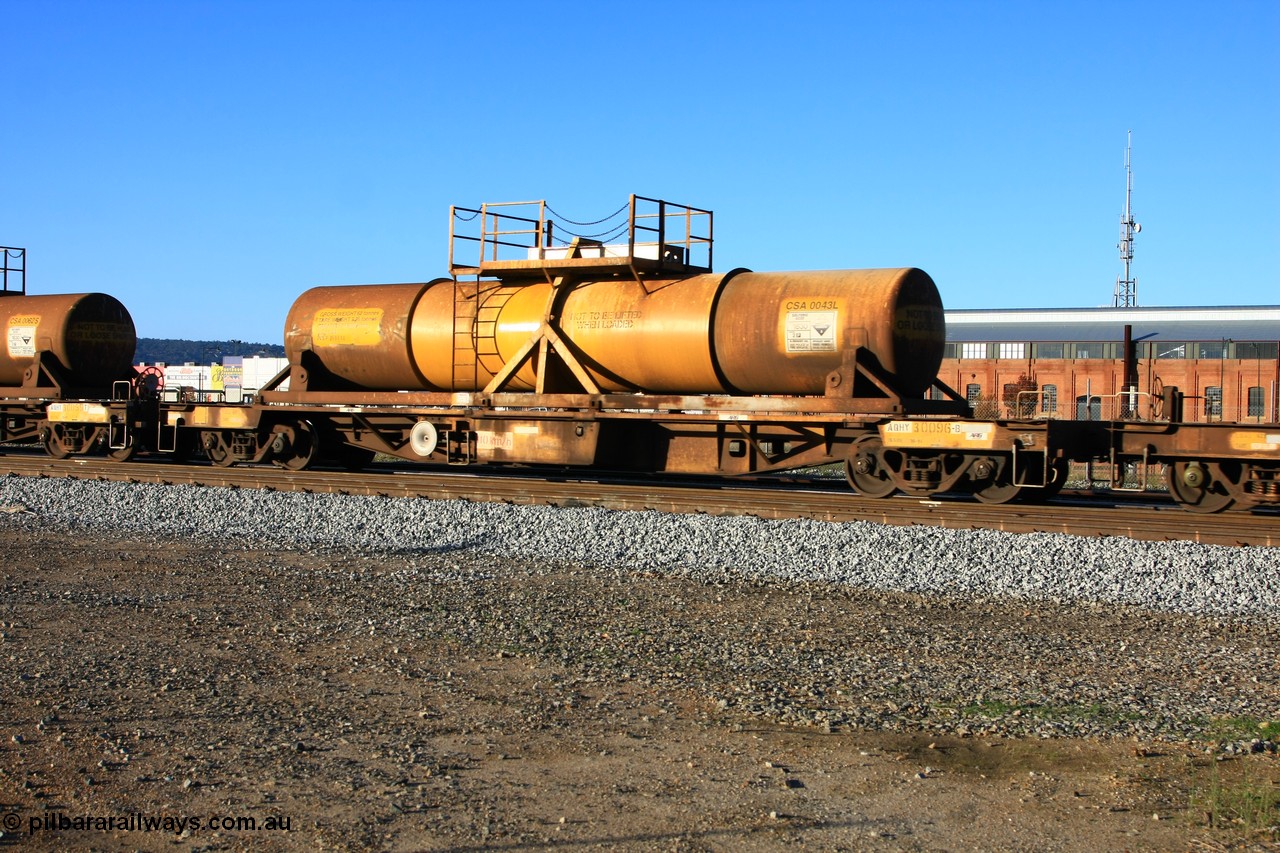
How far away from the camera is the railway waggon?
46.4ft

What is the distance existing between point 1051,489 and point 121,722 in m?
11.6

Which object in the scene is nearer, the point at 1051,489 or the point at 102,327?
the point at 1051,489

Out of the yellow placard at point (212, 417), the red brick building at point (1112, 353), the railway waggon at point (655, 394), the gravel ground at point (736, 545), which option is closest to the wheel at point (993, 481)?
the railway waggon at point (655, 394)

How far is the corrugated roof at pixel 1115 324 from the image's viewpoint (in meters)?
61.6

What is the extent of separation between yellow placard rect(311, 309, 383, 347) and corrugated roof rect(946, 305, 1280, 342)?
50.0 meters

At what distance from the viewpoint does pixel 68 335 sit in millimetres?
22312

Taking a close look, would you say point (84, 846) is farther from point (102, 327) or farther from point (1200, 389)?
point (1200, 389)

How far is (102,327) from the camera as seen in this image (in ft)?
75.4

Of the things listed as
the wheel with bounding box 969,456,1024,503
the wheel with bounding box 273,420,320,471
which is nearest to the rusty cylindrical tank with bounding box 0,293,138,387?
the wheel with bounding box 273,420,320,471

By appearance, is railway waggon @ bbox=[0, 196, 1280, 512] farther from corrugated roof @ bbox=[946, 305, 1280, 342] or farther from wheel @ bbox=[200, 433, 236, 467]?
corrugated roof @ bbox=[946, 305, 1280, 342]

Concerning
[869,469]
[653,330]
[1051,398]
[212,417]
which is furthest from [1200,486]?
[212,417]

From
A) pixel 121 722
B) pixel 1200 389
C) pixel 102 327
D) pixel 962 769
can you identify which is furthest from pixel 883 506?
pixel 1200 389

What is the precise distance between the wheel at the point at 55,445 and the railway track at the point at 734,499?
2.91ft

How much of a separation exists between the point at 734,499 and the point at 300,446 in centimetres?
829
